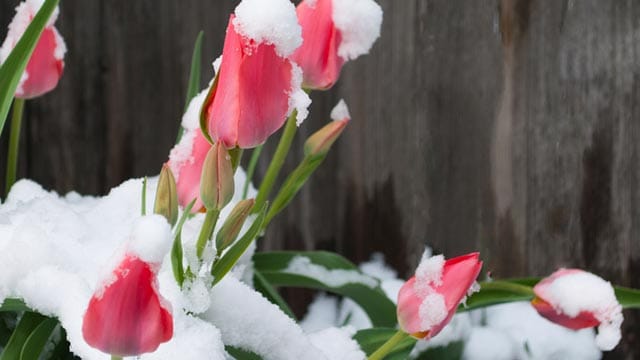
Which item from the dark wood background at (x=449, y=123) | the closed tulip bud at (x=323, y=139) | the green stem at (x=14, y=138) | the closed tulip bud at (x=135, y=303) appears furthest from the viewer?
the dark wood background at (x=449, y=123)

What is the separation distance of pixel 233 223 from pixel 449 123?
543 millimetres

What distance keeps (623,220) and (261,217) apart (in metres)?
0.54

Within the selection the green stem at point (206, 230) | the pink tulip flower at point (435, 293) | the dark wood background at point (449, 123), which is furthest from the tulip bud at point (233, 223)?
the dark wood background at point (449, 123)

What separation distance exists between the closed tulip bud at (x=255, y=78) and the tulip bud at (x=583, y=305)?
22 centimetres

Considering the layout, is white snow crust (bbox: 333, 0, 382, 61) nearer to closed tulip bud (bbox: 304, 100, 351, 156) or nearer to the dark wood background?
closed tulip bud (bbox: 304, 100, 351, 156)

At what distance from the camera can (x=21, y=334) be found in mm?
678

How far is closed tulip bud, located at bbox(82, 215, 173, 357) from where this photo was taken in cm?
48

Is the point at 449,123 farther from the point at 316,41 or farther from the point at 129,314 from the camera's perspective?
the point at 129,314

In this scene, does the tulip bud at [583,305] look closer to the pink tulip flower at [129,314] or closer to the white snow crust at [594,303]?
the white snow crust at [594,303]

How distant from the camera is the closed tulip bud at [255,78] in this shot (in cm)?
54

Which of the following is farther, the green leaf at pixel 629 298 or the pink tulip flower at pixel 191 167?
the green leaf at pixel 629 298

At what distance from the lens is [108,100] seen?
1.25m

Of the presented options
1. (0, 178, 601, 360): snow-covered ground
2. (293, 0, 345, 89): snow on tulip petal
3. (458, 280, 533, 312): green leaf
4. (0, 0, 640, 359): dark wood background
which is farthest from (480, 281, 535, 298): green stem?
(0, 0, 640, 359): dark wood background

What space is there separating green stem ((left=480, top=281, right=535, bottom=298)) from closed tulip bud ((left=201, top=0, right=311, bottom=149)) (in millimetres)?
250
